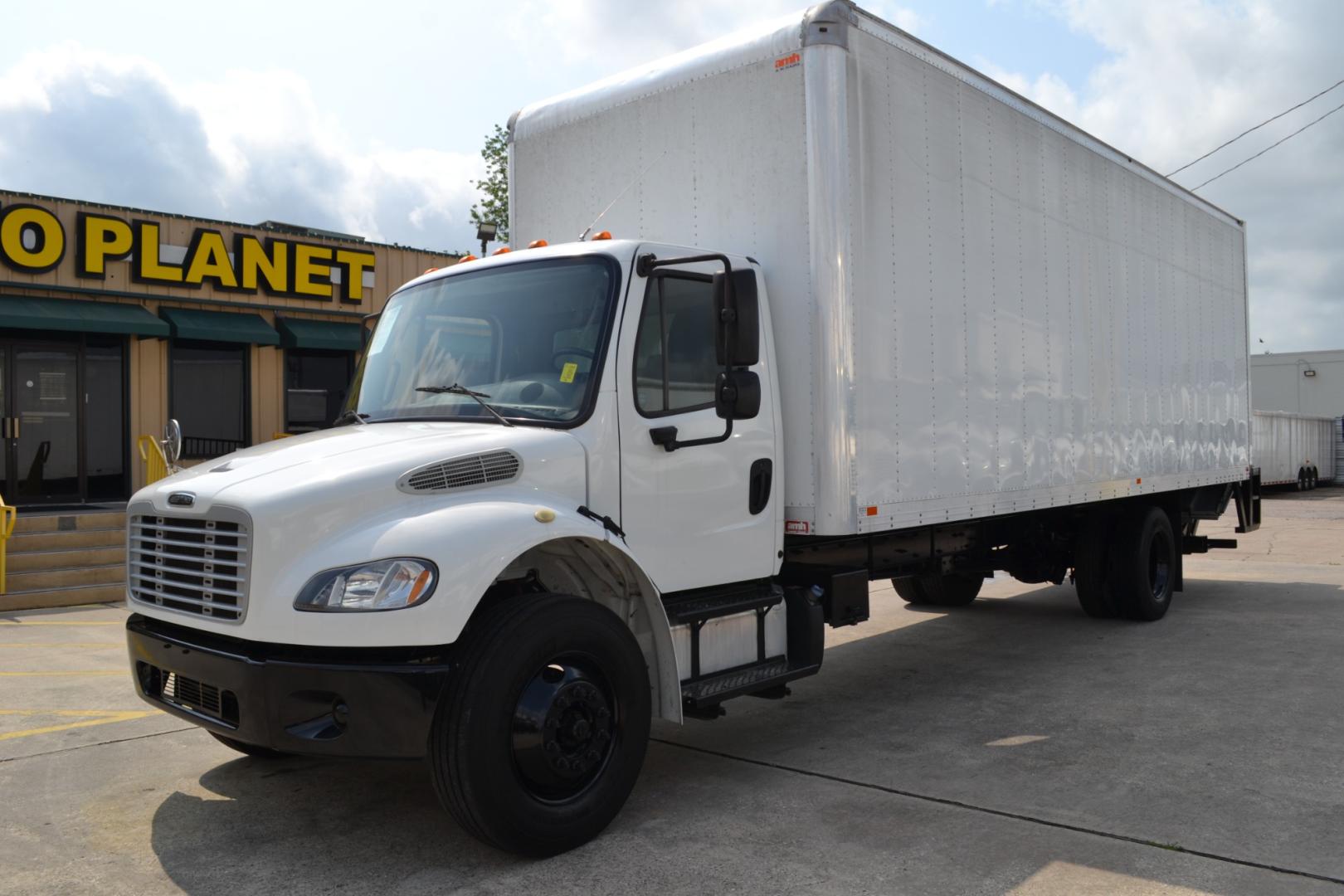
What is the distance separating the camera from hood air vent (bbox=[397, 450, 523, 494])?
423 centimetres

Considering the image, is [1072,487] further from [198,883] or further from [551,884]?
[198,883]

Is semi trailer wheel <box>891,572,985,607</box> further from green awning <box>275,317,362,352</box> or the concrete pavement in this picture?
green awning <box>275,317,362,352</box>

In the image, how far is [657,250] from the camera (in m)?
5.14

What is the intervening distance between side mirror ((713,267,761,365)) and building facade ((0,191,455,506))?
13046mm

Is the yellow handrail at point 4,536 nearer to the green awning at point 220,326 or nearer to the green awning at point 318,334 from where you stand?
the green awning at point 220,326

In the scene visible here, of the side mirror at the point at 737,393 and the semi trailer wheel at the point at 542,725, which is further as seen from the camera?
the side mirror at the point at 737,393

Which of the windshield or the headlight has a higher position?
the windshield

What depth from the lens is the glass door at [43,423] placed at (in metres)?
16.4

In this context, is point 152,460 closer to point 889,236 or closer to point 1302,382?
point 889,236

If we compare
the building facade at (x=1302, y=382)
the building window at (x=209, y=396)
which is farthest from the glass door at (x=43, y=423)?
the building facade at (x=1302, y=382)

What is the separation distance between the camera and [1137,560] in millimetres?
9570

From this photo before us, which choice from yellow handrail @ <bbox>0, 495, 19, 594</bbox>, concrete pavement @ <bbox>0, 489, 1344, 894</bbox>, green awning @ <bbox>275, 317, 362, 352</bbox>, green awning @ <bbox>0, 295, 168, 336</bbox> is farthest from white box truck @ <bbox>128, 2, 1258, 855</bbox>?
green awning @ <bbox>275, 317, 362, 352</bbox>

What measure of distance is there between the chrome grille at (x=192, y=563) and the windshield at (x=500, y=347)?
3.58 ft

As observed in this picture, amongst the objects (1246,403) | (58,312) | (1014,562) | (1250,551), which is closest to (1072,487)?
(1014,562)
